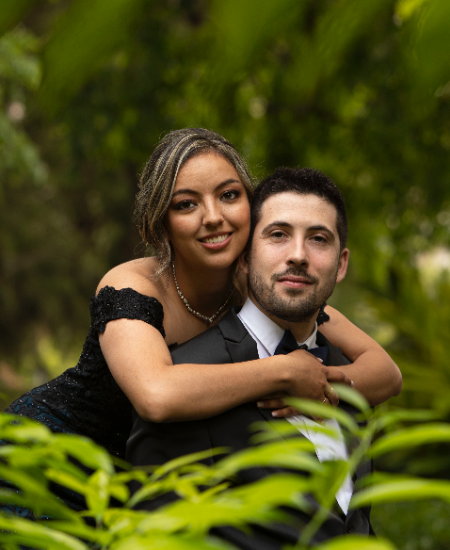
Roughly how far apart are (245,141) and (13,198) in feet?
18.1

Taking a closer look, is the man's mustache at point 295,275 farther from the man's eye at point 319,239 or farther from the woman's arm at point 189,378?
the woman's arm at point 189,378

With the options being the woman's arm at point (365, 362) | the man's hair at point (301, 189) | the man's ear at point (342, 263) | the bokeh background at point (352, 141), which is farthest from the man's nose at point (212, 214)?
the bokeh background at point (352, 141)

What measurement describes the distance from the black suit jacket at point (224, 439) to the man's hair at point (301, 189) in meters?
0.44

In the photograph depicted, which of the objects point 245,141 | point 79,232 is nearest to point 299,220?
point 245,141

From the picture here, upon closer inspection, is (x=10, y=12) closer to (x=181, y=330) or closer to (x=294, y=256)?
(x=294, y=256)

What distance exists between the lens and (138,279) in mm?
2479

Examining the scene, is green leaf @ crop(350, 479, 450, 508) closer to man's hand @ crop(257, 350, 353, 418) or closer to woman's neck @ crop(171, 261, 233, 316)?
man's hand @ crop(257, 350, 353, 418)

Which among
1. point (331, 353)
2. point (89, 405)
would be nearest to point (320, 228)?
point (331, 353)

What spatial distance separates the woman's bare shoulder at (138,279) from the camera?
2434 mm

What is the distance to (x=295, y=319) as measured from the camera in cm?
226

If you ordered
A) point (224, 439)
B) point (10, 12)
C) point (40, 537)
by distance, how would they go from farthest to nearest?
1. point (224, 439)
2. point (40, 537)
3. point (10, 12)

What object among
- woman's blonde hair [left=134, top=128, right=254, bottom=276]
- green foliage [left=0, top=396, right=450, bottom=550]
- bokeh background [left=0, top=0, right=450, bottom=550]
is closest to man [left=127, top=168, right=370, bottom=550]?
woman's blonde hair [left=134, top=128, right=254, bottom=276]

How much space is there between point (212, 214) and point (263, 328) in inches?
18.7

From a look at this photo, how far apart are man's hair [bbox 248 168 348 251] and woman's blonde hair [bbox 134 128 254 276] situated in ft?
0.54
